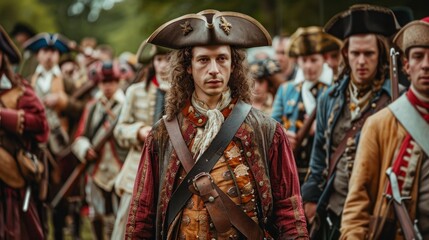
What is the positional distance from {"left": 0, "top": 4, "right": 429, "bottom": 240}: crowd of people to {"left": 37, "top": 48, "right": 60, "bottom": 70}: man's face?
8.76 ft

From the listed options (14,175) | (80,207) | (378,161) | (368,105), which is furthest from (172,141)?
(80,207)

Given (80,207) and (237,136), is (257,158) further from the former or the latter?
(80,207)

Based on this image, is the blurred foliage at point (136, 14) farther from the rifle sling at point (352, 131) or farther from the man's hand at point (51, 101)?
the man's hand at point (51, 101)

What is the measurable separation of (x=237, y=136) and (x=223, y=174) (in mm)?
233

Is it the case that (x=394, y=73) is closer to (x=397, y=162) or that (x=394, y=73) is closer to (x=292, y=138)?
(x=397, y=162)

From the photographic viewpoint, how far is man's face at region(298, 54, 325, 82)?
9.12m

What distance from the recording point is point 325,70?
9.27 meters

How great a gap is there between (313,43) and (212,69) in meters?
3.82

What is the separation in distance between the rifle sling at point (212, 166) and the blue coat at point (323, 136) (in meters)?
1.96

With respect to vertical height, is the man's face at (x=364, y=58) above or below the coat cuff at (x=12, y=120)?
below

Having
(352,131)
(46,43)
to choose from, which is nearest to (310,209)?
(352,131)

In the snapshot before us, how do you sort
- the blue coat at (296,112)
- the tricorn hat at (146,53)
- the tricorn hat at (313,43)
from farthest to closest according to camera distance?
1. the tricorn hat at (313,43)
2. the tricorn hat at (146,53)
3. the blue coat at (296,112)

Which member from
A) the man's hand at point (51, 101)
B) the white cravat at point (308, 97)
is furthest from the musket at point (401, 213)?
the man's hand at point (51, 101)

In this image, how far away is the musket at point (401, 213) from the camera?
5.68 metres
